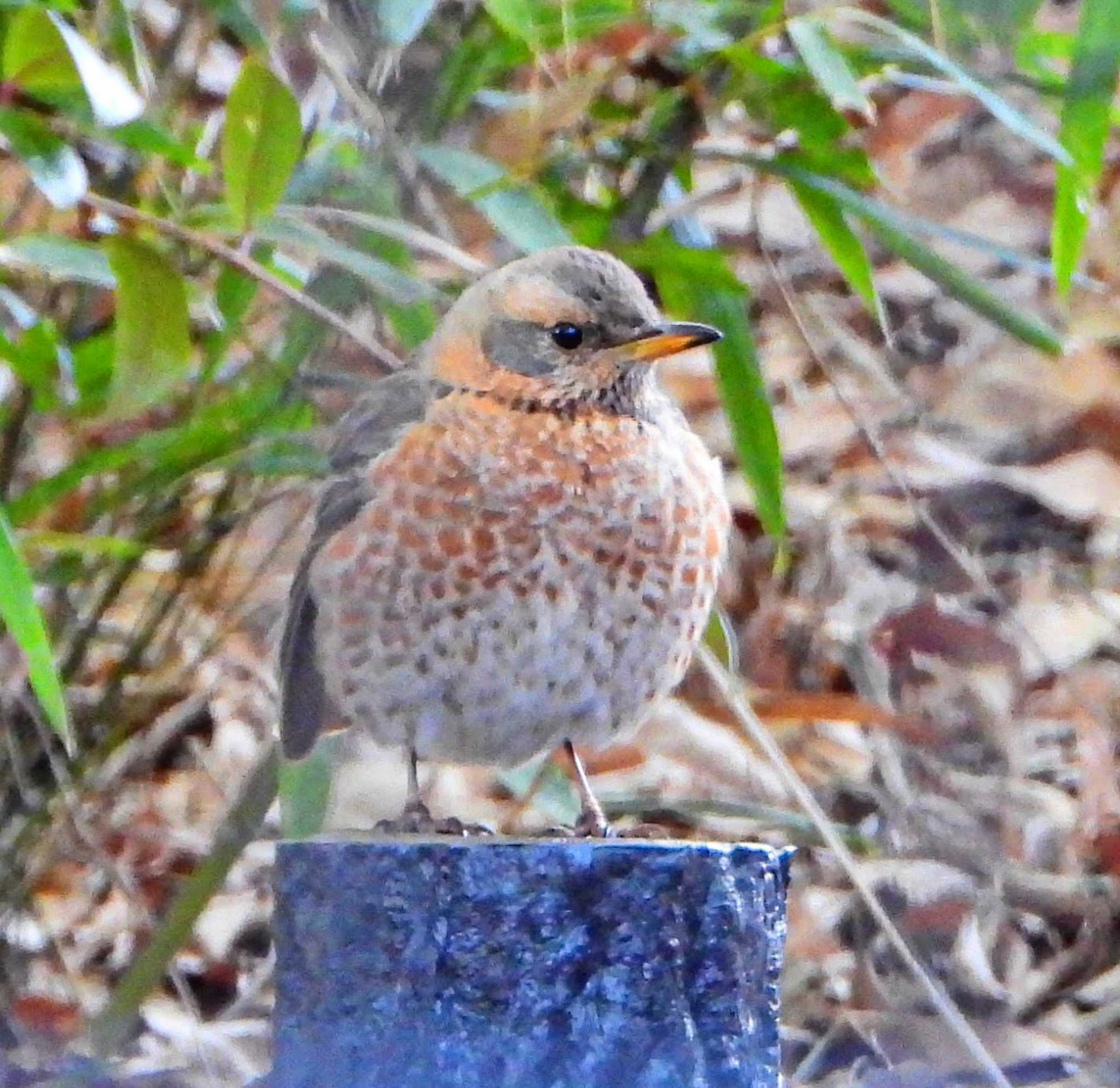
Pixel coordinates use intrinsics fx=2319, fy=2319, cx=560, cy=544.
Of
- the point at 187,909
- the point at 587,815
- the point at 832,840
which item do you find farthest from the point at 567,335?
the point at 187,909

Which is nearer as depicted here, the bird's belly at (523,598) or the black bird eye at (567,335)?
the bird's belly at (523,598)

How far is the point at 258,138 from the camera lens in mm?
2477

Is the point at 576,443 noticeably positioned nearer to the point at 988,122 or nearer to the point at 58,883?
the point at 58,883

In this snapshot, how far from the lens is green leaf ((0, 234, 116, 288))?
2.54 m

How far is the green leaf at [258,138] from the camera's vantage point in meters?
2.44

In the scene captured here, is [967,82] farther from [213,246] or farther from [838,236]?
[213,246]

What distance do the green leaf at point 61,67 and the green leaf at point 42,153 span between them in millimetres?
43

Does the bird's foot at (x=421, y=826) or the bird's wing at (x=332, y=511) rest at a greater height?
the bird's wing at (x=332, y=511)

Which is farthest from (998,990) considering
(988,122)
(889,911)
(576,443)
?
(988,122)

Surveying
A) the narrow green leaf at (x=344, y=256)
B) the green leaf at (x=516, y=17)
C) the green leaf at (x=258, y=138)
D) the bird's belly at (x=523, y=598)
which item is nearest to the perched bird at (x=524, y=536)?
the bird's belly at (x=523, y=598)

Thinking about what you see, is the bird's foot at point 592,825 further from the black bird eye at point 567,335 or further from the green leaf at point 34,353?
the green leaf at point 34,353

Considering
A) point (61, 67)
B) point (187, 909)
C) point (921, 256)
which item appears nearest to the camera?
point (61, 67)

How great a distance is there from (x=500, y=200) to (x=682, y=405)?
2219 millimetres

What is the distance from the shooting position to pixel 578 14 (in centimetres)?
297
